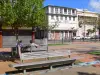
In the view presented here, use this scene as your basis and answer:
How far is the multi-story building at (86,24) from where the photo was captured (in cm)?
7539

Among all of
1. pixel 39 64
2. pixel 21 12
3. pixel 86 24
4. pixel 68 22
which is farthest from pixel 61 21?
pixel 39 64

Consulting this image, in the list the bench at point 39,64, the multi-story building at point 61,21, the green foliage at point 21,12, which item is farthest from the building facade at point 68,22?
the bench at point 39,64

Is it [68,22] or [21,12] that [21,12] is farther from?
[68,22]

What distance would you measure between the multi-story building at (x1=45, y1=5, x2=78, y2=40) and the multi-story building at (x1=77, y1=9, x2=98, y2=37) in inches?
86.5

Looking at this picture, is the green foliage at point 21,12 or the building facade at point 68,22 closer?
the green foliage at point 21,12

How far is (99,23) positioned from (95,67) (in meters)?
57.6

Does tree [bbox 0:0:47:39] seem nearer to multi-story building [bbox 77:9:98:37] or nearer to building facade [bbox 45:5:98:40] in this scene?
building facade [bbox 45:5:98:40]

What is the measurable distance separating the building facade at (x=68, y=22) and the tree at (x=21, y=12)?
163 feet

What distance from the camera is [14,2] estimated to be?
1310cm

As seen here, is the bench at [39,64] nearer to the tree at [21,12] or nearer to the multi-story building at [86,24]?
Result: the tree at [21,12]

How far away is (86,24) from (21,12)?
66662mm

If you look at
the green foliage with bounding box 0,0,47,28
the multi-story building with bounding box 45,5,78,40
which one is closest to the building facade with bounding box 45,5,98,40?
the multi-story building with bounding box 45,5,78,40

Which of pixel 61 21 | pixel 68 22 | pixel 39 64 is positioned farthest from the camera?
pixel 68 22

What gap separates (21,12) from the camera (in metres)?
12.9
